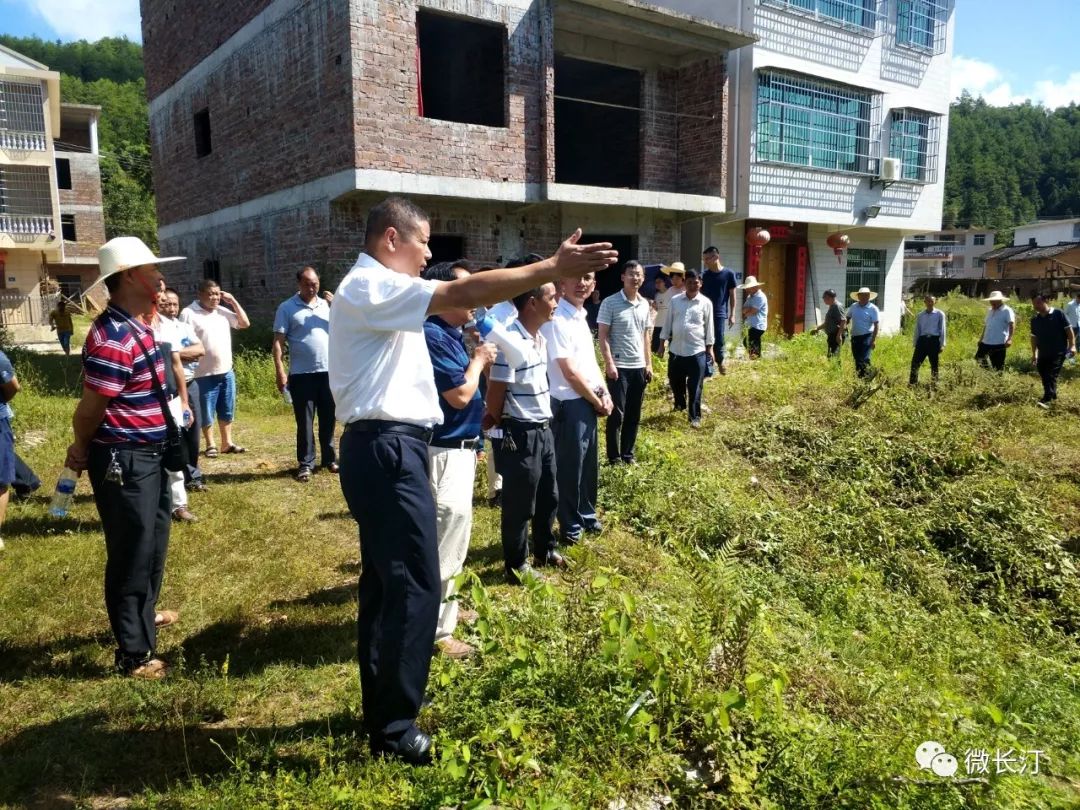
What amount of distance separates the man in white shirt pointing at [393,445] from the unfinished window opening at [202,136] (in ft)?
53.1

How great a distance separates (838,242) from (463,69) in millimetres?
9964

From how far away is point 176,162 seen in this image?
17719mm

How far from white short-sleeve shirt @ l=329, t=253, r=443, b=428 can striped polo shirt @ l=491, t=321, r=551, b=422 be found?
1.59m

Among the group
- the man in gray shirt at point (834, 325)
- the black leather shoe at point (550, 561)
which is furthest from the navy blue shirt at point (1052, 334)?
the black leather shoe at point (550, 561)

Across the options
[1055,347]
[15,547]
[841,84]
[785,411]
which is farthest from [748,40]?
[15,547]

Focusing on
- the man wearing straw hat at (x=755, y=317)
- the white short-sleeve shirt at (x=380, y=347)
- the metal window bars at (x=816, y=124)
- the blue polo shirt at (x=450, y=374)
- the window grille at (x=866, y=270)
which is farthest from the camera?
the window grille at (x=866, y=270)

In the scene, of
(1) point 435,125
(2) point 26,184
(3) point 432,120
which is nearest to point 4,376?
(3) point 432,120

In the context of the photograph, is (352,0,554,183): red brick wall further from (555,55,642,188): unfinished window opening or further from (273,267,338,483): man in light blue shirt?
(273,267,338,483): man in light blue shirt

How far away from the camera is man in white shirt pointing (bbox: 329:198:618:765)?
2.56 m

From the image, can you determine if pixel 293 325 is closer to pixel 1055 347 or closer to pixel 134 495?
pixel 134 495

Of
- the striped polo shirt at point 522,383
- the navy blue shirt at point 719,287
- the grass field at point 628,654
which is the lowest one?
the grass field at point 628,654

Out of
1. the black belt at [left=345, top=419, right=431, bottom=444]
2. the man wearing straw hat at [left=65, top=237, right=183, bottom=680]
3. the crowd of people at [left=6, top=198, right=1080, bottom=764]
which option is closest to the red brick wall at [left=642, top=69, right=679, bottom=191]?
the crowd of people at [left=6, top=198, right=1080, bottom=764]

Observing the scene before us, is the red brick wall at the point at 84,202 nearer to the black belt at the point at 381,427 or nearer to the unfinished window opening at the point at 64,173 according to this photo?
the unfinished window opening at the point at 64,173

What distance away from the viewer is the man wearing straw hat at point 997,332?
12.4 meters
